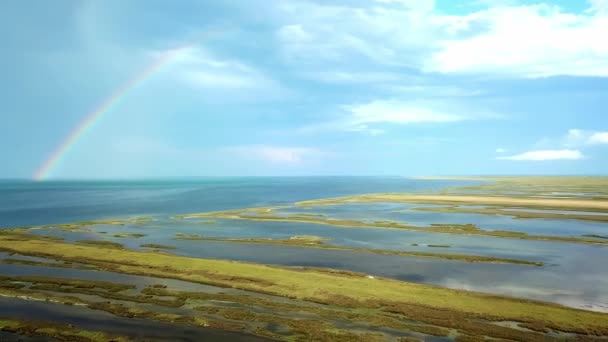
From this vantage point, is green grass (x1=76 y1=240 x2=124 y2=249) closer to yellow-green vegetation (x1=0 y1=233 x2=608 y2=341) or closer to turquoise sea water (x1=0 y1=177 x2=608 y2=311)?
turquoise sea water (x1=0 y1=177 x2=608 y2=311)

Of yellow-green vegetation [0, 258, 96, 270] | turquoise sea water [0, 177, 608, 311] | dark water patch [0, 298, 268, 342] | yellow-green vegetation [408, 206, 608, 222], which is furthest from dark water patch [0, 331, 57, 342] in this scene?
yellow-green vegetation [408, 206, 608, 222]

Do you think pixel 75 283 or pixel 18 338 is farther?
pixel 75 283

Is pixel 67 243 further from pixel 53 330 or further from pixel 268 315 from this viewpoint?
pixel 268 315

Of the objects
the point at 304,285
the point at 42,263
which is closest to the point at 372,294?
the point at 304,285

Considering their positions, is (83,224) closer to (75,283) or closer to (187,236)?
(187,236)

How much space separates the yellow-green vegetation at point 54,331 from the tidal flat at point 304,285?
12 centimetres

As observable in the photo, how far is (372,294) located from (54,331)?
23897 mm

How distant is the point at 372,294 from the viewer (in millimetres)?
35281

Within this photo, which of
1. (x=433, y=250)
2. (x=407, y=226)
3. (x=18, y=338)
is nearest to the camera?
(x=18, y=338)

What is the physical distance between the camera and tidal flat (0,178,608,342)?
1096 inches

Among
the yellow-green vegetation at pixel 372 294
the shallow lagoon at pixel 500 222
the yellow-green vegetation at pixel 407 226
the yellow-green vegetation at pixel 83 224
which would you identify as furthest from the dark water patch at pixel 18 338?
the shallow lagoon at pixel 500 222

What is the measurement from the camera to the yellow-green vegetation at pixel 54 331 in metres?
25.9

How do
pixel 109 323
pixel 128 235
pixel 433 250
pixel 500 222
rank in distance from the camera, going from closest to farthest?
pixel 109 323 < pixel 433 250 < pixel 128 235 < pixel 500 222

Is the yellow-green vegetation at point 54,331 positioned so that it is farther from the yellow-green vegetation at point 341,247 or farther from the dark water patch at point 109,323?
the yellow-green vegetation at point 341,247
